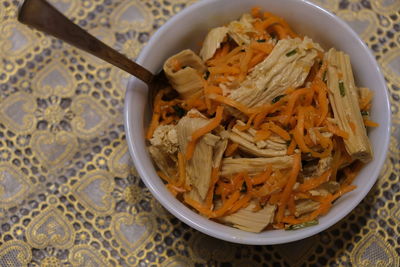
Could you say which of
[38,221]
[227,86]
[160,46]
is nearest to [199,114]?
[227,86]

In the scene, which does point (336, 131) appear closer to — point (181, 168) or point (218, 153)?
point (218, 153)

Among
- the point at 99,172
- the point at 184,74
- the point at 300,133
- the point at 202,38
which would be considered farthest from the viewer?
the point at 99,172

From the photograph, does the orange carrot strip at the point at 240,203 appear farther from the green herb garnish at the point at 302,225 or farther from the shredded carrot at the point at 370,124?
the shredded carrot at the point at 370,124

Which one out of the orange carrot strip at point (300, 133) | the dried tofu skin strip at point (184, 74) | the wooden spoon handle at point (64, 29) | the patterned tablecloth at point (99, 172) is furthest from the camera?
the patterned tablecloth at point (99, 172)

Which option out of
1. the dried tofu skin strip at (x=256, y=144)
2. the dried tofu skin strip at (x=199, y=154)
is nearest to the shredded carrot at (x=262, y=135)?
the dried tofu skin strip at (x=256, y=144)

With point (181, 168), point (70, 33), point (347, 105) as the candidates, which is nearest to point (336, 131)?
point (347, 105)

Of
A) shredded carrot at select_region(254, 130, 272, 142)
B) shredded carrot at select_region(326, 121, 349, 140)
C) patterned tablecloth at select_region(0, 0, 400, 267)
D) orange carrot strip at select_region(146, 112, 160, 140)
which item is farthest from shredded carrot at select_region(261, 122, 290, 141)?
patterned tablecloth at select_region(0, 0, 400, 267)

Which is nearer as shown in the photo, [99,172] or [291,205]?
[291,205]
